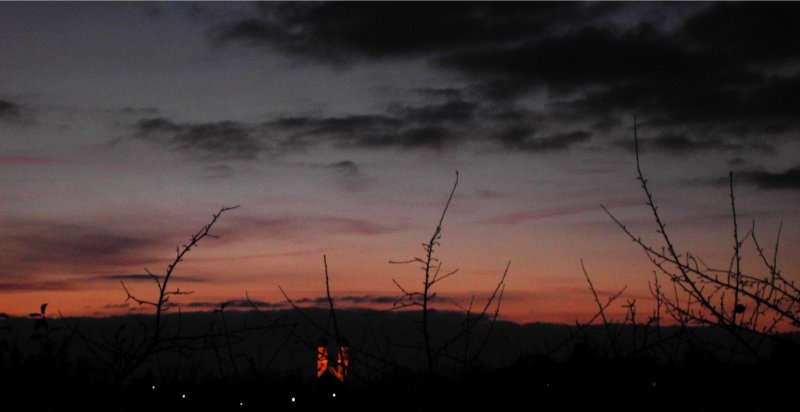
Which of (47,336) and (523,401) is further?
(47,336)

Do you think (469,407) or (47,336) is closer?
(469,407)

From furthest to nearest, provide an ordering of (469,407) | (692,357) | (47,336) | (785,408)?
(47,336)
(692,357)
(469,407)
(785,408)

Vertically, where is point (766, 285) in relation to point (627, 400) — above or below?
above

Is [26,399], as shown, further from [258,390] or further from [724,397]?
[724,397]

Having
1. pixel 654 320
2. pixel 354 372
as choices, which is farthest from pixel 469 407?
pixel 654 320

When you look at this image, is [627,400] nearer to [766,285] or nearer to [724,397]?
[724,397]

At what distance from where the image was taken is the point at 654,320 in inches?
210

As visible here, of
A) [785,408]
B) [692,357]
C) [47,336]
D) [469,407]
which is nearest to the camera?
[785,408]

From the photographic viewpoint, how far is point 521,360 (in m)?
5.05

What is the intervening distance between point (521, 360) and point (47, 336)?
12.9 ft

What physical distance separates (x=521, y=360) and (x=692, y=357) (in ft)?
3.87

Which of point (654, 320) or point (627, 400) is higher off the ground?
point (654, 320)

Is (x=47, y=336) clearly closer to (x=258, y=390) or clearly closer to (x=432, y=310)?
(x=258, y=390)

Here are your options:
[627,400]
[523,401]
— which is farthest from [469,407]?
[627,400]
